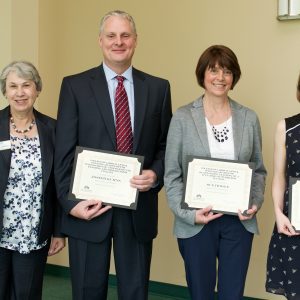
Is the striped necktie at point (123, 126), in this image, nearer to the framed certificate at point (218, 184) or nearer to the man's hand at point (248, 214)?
the framed certificate at point (218, 184)

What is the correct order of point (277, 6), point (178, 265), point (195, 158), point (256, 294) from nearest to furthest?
point (195, 158) → point (277, 6) → point (256, 294) → point (178, 265)

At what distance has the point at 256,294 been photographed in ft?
12.5

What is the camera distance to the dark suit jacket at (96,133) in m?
2.55

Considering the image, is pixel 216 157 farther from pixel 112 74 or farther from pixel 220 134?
pixel 112 74

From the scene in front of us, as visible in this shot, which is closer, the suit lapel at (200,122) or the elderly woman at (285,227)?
the elderly woman at (285,227)

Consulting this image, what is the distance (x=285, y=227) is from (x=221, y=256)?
366 mm

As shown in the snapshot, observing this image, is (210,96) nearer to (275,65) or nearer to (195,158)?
(195,158)

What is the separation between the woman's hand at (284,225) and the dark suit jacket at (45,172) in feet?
3.73

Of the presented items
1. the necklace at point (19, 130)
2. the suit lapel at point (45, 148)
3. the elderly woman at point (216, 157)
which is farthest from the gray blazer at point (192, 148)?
the necklace at point (19, 130)

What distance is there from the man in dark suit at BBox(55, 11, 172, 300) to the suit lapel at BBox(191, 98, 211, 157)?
22 centimetres

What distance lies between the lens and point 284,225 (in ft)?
7.90

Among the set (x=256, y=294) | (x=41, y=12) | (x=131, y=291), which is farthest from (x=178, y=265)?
(x=41, y=12)

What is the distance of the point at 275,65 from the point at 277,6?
0.41 m

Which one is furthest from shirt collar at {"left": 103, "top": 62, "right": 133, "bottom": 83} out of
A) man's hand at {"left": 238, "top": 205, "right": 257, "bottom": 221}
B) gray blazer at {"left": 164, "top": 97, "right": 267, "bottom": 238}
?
man's hand at {"left": 238, "top": 205, "right": 257, "bottom": 221}
